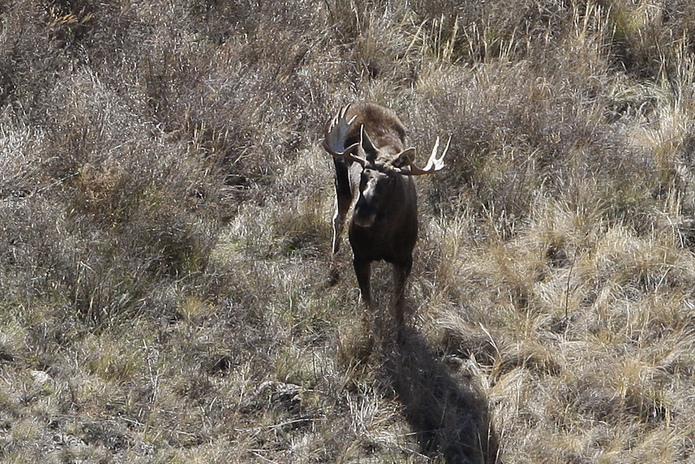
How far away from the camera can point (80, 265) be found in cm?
890

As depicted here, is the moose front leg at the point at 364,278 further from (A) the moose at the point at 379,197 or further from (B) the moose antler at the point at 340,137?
(B) the moose antler at the point at 340,137

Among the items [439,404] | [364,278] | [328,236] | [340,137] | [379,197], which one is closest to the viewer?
[379,197]

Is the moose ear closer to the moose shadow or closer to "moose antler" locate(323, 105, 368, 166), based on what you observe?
"moose antler" locate(323, 105, 368, 166)

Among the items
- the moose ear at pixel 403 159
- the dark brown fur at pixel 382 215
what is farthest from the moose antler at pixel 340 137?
the moose ear at pixel 403 159

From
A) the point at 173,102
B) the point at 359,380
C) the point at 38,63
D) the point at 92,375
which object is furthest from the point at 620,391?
the point at 38,63

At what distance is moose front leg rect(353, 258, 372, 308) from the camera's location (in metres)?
8.71

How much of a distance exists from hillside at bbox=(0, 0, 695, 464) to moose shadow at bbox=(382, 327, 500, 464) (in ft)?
0.06

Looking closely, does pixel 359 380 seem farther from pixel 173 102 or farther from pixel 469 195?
pixel 173 102

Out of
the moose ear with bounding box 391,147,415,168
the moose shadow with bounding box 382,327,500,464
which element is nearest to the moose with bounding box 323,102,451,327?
the moose ear with bounding box 391,147,415,168

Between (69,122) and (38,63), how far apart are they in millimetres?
1265

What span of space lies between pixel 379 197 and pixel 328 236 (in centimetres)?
178

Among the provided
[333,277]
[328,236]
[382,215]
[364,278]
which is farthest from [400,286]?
[328,236]

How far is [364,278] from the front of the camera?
880cm

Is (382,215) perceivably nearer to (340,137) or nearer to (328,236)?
(340,137)
